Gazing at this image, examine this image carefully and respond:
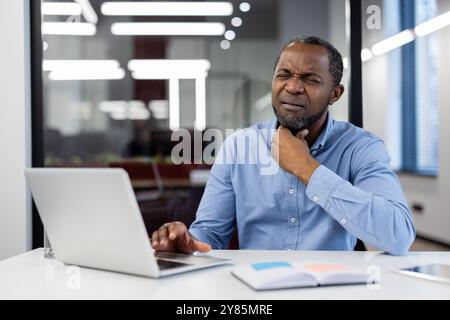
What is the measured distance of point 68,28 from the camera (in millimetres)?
2715

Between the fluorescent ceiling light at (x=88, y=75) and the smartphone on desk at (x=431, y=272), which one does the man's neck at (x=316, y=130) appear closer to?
the smartphone on desk at (x=431, y=272)

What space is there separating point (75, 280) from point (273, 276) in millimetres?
361

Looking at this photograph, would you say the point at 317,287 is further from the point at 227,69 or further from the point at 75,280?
the point at 227,69

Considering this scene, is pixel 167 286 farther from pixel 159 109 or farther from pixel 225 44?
pixel 159 109

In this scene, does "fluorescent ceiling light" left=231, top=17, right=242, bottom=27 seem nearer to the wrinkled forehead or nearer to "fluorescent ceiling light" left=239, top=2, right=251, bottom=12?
"fluorescent ceiling light" left=239, top=2, right=251, bottom=12

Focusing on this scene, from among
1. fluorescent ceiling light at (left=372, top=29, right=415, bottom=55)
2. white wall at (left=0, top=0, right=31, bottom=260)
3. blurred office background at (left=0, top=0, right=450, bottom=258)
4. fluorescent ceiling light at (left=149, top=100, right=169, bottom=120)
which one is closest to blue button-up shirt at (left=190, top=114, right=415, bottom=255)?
blurred office background at (left=0, top=0, right=450, bottom=258)

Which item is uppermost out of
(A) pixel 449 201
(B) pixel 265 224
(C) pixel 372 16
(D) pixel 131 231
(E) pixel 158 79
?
(C) pixel 372 16

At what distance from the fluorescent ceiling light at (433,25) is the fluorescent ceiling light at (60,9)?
314cm

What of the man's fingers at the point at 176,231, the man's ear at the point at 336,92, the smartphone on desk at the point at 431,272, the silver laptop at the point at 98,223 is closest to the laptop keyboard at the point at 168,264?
the silver laptop at the point at 98,223

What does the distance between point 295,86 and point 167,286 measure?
92 cm

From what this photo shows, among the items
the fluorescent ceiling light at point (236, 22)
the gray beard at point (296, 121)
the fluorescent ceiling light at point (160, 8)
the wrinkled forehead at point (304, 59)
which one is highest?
the fluorescent ceiling light at point (160, 8)

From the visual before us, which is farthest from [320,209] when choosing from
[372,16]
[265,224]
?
[372,16]

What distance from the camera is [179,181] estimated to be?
10.0 ft

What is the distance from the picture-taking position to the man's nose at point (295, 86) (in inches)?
65.7
